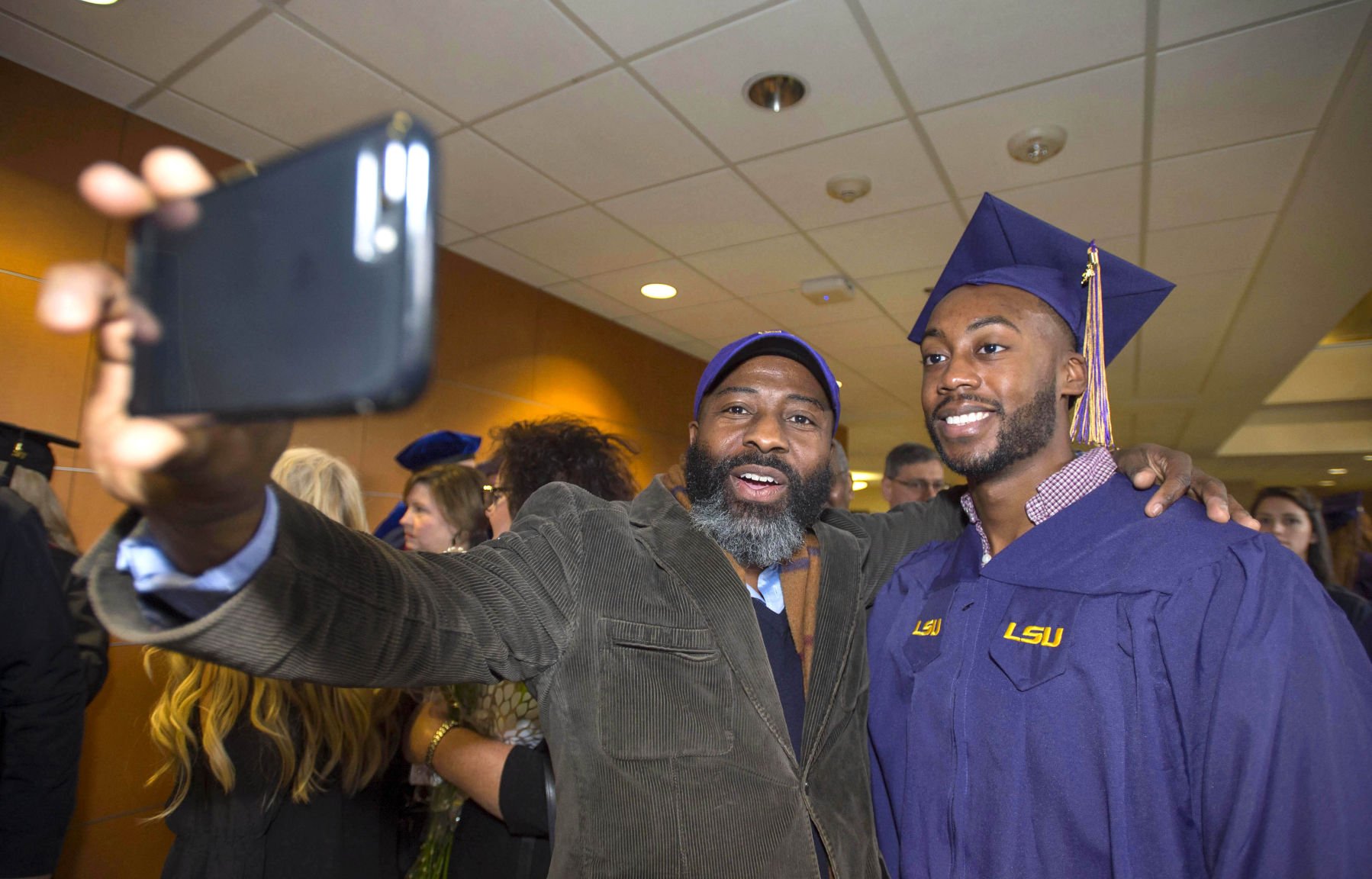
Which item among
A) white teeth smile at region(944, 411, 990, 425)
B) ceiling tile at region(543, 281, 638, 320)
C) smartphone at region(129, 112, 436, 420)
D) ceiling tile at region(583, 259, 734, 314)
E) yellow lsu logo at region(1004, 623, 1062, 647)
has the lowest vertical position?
yellow lsu logo at region(1004, 623, 1062, 647)

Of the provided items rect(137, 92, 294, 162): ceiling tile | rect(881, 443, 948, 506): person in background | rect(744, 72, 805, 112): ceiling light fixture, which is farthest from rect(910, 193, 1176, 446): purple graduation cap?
rect(137, 92, 294, 162): ceiling tile

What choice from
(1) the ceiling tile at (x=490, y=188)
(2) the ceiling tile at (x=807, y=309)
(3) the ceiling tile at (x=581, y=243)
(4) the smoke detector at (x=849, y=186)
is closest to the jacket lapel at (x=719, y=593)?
(1) the ceiling tile at (x=490, y=188)

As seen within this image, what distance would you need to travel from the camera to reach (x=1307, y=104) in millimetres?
2541

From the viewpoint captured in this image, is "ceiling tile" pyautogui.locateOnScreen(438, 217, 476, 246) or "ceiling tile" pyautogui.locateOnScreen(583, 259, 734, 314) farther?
"ceiling tile" pyautogui.locateOnScreen(583, 259, 734, 314)

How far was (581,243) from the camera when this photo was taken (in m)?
3.92

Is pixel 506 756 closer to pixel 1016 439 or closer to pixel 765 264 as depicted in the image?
pixel 1016 439

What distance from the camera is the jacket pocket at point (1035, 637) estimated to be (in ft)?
3.47

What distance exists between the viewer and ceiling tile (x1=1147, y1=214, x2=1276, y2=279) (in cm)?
352

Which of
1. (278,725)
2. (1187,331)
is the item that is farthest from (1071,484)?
(1187,331)

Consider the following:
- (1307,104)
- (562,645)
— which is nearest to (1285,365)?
(1307,104)

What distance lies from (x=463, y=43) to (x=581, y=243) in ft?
5.31

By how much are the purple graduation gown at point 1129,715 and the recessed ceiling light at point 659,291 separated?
3.63m

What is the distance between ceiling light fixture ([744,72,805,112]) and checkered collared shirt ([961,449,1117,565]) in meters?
1.78

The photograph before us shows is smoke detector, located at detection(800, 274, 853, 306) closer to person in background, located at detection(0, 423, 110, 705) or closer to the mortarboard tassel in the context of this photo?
the mortarboard tassel
